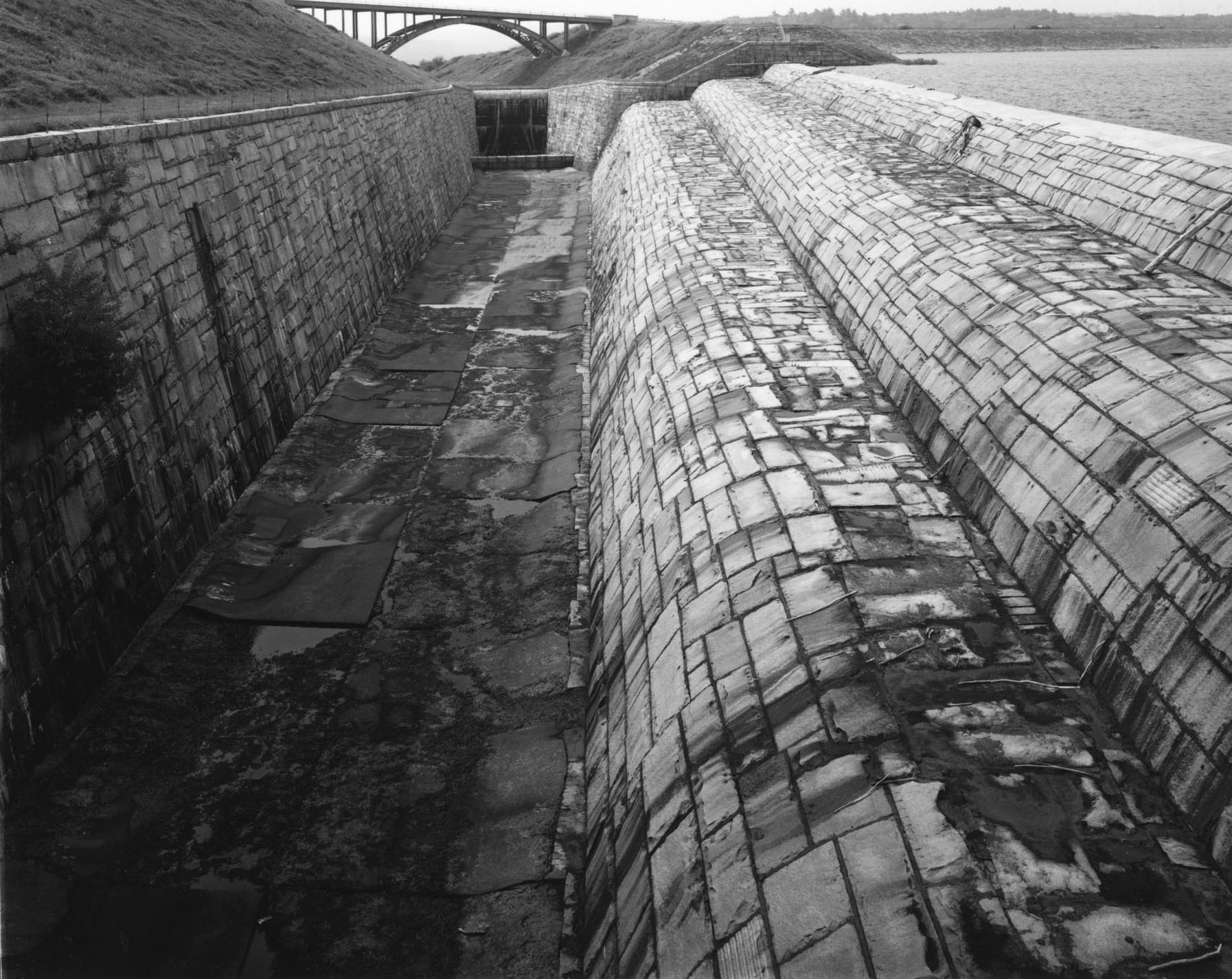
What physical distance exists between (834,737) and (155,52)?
16.9m

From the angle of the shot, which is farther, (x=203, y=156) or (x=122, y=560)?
(x=203, y=156)

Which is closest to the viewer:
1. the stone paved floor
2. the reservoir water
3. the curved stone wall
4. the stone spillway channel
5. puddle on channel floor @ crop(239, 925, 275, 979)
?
the curved stone wall

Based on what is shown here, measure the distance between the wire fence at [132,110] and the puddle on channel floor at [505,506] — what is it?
4.95 metres

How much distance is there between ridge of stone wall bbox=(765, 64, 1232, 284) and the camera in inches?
338

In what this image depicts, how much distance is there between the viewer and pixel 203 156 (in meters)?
9.78

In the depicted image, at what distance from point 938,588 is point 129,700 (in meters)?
5.51

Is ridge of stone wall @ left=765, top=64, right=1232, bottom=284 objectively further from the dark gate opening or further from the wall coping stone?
the dark gate opening

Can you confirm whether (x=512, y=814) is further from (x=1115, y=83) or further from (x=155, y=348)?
(x=1115, y=83)

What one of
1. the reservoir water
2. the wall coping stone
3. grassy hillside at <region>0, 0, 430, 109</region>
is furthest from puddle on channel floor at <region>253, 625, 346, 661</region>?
the reservoir water

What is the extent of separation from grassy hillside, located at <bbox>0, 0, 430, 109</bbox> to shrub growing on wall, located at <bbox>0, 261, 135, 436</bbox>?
4.68 metres

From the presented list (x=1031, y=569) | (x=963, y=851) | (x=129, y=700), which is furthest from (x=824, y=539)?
(x=129, y=700)

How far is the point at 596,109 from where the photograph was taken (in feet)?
113

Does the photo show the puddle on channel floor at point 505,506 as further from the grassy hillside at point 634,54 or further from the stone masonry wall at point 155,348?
the grassy hillside at point 634,54

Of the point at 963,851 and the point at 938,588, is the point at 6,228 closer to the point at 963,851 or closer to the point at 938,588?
the point at 938,588
